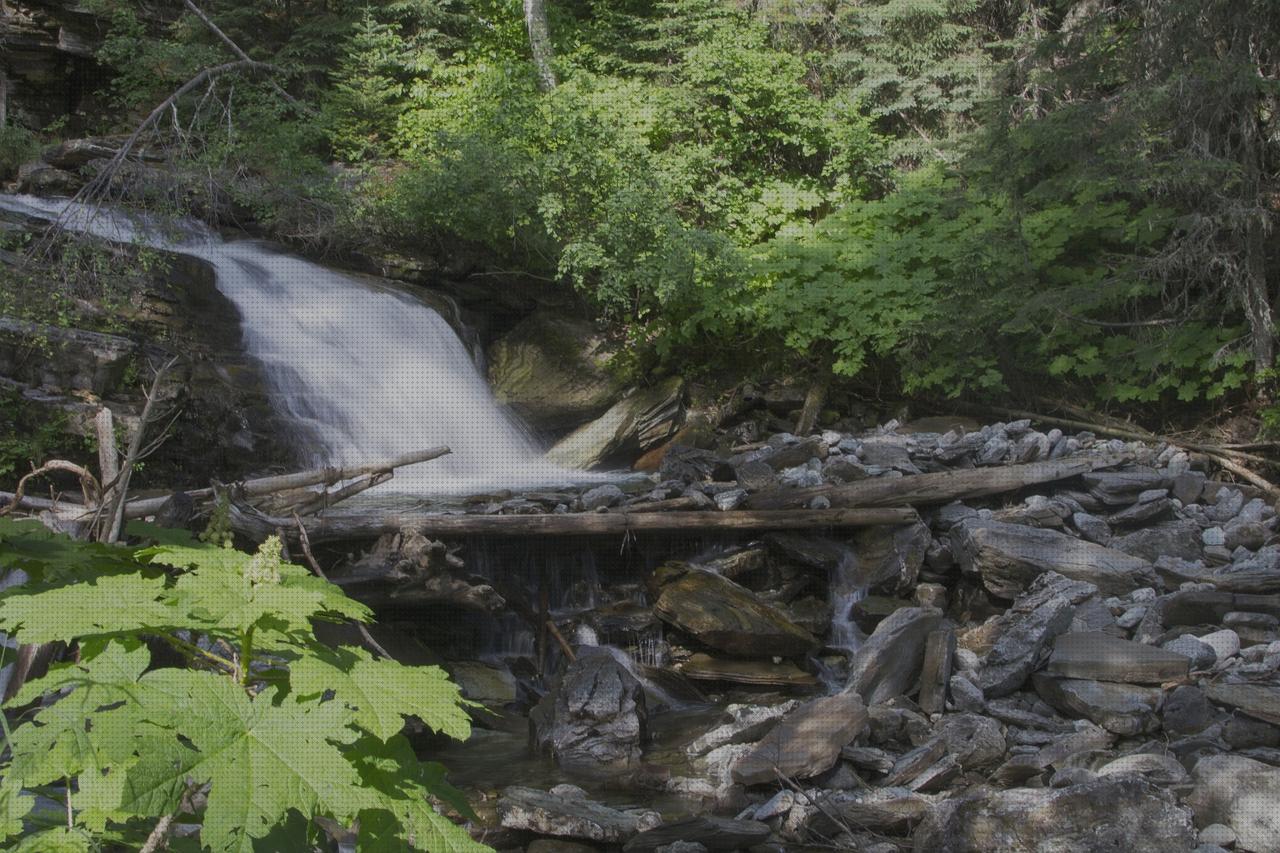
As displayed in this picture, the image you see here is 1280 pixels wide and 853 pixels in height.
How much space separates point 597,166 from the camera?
11.2 metres

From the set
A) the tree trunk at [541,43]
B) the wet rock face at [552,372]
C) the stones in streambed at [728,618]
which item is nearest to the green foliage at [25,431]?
the stones in streambed at [728,618]

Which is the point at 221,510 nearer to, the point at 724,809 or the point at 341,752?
the point at 341,752

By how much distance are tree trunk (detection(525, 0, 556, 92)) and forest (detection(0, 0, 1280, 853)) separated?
71mm

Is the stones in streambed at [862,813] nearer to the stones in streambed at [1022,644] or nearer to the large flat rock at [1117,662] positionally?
the stones in streambed at [1022,644]

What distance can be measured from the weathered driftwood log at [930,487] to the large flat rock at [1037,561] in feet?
2.12

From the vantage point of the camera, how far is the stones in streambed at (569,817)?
426 cm

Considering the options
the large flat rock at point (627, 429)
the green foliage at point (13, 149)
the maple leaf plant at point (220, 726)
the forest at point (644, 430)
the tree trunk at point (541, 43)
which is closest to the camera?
the maple leaf plant at point (220, 726)

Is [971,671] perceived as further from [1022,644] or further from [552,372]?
[552,372]

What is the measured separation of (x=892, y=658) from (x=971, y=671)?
441 mm

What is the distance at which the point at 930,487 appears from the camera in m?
7.55

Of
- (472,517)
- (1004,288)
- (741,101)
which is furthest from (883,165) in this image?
(472,517)

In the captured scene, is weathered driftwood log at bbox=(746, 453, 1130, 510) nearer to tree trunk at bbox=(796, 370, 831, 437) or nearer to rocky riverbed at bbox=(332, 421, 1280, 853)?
rocky riverbed at bbox=(332, 421, 1280, 853)

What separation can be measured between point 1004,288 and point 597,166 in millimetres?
4618

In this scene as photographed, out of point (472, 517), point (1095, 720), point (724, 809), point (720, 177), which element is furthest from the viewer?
point (720, 177)
